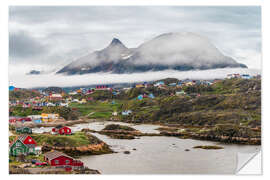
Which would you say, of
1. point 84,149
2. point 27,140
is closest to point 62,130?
point 84,149

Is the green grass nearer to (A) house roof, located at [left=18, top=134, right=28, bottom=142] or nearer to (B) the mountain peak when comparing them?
(A) house roof, located at [left=18, top=134, right=28, bottom=142]

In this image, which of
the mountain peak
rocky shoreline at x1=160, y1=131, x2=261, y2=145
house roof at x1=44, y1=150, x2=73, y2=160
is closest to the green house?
house roof at x1=44, y1=150, x2=73, y2=160

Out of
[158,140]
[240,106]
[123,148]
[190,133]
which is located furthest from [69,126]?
[240,106]

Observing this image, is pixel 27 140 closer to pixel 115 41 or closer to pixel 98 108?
pixel 98 108
